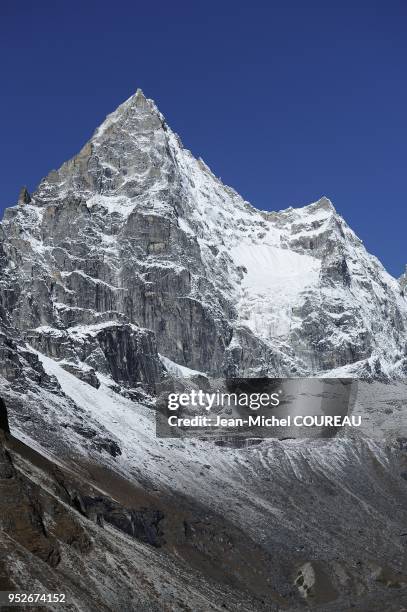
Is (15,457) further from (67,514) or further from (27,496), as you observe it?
(27,496)

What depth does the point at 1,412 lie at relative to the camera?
18612 centimetres

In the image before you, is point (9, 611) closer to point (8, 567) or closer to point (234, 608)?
point (8, 567)

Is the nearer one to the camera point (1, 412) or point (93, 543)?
point (93, 543)

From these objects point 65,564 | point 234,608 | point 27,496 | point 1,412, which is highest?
point 1,412

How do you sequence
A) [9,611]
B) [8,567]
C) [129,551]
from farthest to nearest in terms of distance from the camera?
[129,551]
[8,567]
[9,611]

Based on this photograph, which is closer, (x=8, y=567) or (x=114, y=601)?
(x=8, y=567)

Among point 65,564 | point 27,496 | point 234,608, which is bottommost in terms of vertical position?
point 234,608

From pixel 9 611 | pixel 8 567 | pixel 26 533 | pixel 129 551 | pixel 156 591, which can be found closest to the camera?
pixel 9 611

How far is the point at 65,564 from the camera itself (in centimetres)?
15275

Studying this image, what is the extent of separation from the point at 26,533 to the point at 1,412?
42.8m

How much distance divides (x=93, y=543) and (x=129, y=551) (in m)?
16.4

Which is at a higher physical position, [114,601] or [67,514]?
[67,514]

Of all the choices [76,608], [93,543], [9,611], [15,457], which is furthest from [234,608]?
[9,611]

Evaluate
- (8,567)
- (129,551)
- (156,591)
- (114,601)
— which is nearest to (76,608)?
(8,567)
